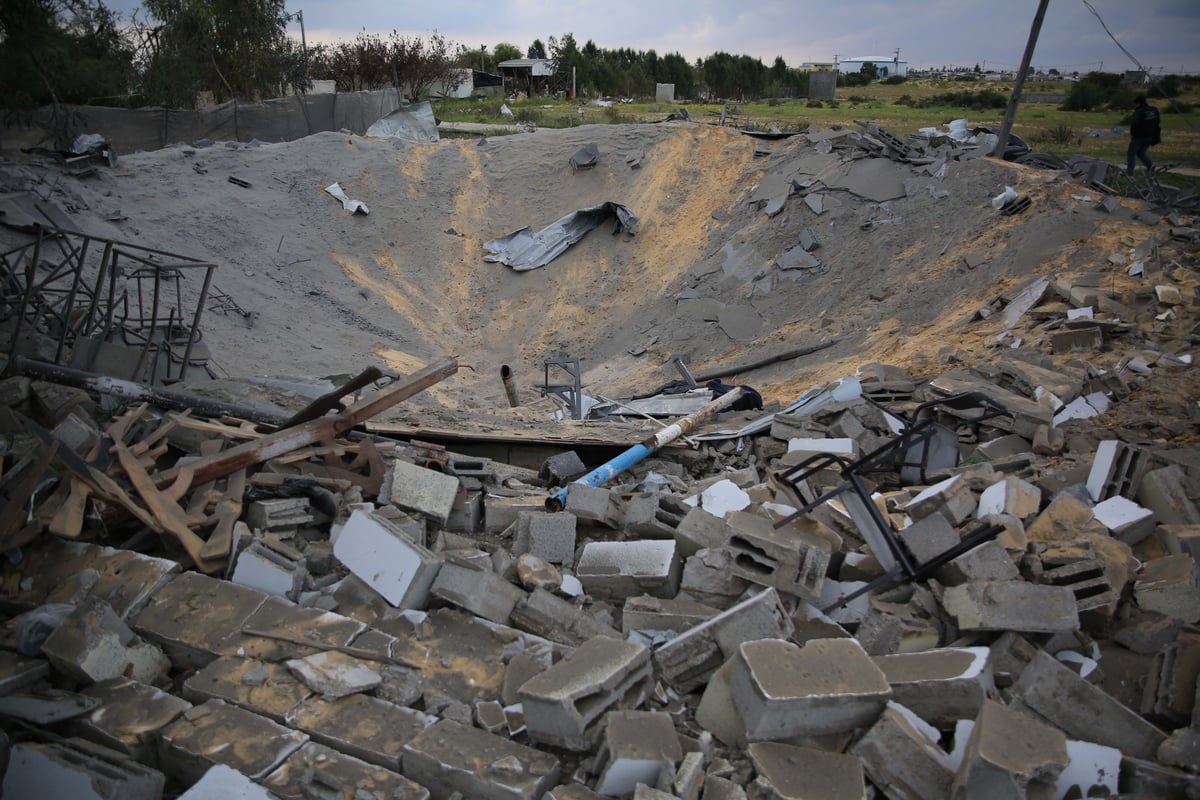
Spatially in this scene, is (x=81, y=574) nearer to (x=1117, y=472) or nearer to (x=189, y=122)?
(x=1117, y=472)

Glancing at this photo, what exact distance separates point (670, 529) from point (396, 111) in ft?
66.5

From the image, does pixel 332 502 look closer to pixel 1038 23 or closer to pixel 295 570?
pixel 295 570

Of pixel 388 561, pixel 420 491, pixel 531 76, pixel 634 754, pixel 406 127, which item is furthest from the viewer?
pixel 531 76

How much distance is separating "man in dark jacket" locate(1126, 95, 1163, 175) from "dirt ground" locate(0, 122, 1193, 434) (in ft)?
7.05

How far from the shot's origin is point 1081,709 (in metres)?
3.19

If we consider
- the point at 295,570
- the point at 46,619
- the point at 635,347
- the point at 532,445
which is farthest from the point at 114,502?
the point at 635,347

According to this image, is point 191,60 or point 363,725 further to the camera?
point 191,60

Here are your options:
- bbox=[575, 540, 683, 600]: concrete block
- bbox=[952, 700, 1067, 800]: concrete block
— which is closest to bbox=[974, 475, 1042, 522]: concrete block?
bbox=[952, 700, 1067, 800]: concrete block

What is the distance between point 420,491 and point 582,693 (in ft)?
7.12

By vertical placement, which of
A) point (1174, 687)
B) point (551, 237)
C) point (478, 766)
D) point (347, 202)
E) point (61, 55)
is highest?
point (61, 55)

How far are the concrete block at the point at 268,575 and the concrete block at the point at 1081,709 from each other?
3627mm

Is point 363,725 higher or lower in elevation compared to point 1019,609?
lower

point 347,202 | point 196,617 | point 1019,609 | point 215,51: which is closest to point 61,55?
point 347,202

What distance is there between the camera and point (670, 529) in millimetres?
4578
